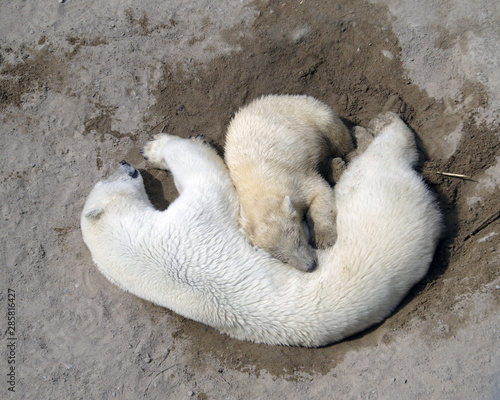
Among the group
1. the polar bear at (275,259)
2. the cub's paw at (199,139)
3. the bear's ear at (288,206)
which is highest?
the cub's paw at (199,139)

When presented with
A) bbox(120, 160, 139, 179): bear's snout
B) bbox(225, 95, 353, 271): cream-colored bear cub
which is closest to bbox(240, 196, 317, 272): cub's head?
bbox(225, 95, 353, 271): cream-colored bear cub

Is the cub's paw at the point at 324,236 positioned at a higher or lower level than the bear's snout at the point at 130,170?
lower

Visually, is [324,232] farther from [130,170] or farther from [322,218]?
[130,170]

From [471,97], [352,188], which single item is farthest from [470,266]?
[471,97]

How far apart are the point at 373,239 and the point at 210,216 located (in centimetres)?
160

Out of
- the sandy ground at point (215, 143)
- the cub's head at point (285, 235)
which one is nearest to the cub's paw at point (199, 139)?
the sandy ground at point (215, 143)

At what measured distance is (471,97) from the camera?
4.56 m

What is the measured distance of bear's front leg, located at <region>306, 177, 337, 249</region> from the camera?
162 inches

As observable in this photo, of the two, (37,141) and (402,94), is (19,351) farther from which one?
(402,94)

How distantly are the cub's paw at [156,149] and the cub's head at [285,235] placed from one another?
153 centimetres

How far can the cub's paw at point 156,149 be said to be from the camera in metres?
4.81

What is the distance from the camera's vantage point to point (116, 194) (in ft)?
14.5

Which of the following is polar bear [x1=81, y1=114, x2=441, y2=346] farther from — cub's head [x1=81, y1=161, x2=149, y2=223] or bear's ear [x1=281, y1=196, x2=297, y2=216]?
bear's ear [x1=281, y1=196, x2=297, y2=216]

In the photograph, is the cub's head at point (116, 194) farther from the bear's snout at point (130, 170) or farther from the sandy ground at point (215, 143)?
the sandy ground at point (215, 143)
